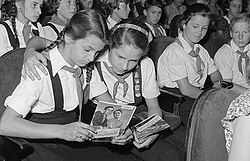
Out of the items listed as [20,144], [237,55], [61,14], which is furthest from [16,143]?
[237,55]

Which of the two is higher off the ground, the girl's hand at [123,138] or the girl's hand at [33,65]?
the girl's hand at [33,65]

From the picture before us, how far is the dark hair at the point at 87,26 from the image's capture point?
1.99 m

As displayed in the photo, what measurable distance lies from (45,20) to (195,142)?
260 cm

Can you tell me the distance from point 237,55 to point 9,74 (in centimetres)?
206

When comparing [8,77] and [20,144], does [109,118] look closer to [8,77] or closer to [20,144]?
[20,144]

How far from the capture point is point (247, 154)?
4.29ft

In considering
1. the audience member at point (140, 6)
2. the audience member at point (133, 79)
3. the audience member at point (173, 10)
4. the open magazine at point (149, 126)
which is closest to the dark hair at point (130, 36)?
the audience member at point (133, 79)

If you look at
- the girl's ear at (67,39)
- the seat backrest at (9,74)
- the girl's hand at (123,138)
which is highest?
the girl's ear at (67,39)

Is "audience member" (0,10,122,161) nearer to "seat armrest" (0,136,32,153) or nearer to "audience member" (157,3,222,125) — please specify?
"seat armrest" (0,136,32,153)

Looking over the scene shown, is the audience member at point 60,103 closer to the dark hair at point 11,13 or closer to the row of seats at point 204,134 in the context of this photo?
the row of seats at point 204,134

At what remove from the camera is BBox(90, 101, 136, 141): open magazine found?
196 cm

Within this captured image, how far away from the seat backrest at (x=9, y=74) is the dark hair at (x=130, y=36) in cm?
52

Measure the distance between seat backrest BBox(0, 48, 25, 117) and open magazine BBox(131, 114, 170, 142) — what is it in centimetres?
60

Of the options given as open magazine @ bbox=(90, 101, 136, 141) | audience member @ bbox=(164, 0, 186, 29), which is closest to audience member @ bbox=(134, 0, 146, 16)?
audience member @ bbox=(164, 0, 186, 29)
